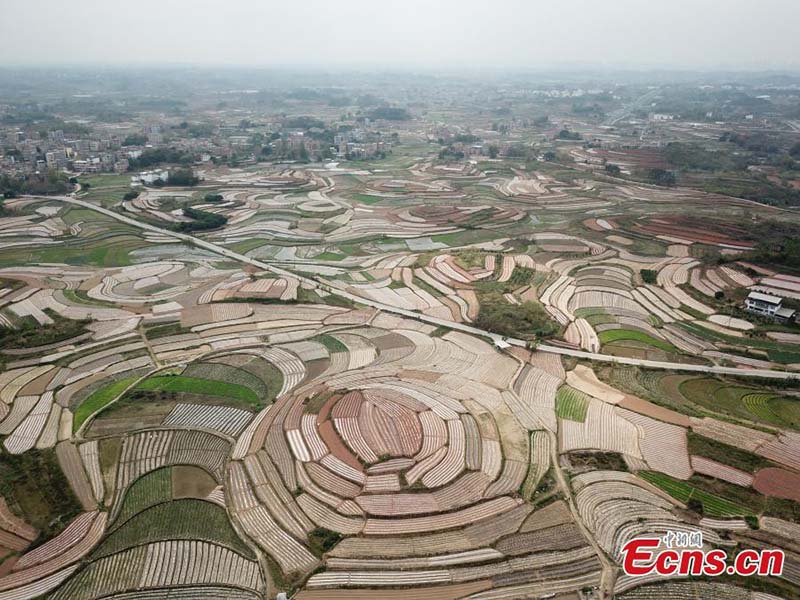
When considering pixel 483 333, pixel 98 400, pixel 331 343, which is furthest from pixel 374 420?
pixel 98 400

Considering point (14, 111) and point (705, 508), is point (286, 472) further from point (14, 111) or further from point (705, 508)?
point (14, 111)

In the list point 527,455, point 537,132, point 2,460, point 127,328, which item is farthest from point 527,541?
point 537,132

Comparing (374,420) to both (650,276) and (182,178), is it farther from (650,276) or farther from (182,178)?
(182,178)

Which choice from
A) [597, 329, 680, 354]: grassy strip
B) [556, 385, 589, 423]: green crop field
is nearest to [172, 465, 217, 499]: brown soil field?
[556, 385, 589, 423]: green crop field

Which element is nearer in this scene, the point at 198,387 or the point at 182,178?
the point at 198,387

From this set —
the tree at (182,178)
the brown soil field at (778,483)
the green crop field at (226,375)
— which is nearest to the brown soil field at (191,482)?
the green crop field at (226,375)
